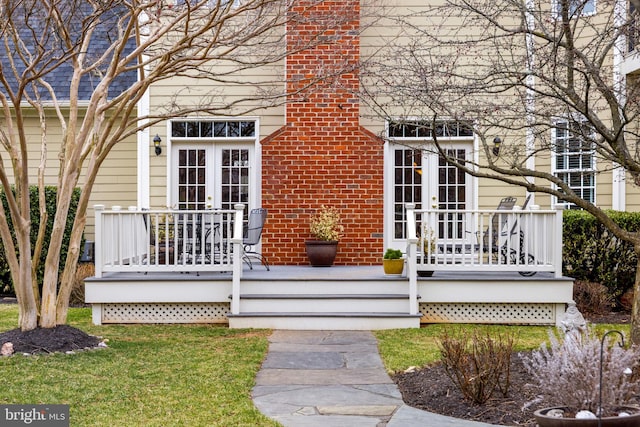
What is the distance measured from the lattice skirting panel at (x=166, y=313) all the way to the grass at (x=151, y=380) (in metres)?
0.99

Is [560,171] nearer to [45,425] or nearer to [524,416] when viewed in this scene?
[524,416]

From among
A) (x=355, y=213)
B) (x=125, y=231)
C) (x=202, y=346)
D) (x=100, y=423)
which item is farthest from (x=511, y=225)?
(x=100, y=423)

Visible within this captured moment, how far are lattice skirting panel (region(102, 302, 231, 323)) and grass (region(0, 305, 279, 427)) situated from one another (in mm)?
989

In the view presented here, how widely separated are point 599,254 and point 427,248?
2691 mm

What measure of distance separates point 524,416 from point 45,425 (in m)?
3.21

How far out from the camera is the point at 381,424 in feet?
17.4

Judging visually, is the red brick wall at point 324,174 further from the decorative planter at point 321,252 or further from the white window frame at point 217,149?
the white window frame at point 217,149

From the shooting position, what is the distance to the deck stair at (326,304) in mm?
9719

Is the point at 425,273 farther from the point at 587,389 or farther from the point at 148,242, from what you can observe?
the point at 587,389

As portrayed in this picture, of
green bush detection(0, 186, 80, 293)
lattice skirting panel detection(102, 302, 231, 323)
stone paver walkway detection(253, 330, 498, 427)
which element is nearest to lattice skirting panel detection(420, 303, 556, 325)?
stone paver walkway detection(253, 330, 498, 427)

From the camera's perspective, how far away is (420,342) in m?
8.62

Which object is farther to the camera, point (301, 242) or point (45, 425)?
point (301, 242)

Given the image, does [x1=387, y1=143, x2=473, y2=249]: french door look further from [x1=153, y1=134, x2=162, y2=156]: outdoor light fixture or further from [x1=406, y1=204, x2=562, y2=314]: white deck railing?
[x1=153, y1=134, x2=162, y2=156]: outdoor light fixture

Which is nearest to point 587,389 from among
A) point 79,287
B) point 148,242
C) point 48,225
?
Answer: point 148,242
